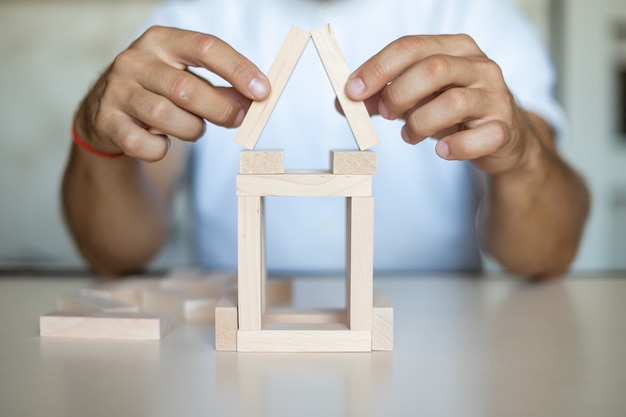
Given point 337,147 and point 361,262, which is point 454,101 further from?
point 337,147

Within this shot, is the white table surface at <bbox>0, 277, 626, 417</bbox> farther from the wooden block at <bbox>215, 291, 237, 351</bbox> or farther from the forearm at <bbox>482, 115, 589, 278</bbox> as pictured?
the forearm at <bbox>482, 115, 589, 278</bbox>

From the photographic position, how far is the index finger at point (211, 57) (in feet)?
2.64

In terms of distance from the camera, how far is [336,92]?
2.62ft

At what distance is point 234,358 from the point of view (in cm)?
78

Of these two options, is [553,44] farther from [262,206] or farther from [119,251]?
[262,206]

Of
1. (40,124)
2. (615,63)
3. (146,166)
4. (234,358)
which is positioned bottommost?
(234,358)

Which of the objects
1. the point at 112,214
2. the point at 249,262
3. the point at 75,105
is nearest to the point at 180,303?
the point at 249,262

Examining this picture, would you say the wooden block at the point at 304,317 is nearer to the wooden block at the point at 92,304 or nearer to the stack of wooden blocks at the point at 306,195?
the stack of wooden blocks at the point at 306,195

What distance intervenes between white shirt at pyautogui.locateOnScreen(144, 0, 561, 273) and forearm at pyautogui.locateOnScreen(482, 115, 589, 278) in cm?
52

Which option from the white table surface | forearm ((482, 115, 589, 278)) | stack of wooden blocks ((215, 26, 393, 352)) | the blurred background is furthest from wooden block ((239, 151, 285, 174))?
the blurred background

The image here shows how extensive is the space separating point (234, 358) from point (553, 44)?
307 centimetres

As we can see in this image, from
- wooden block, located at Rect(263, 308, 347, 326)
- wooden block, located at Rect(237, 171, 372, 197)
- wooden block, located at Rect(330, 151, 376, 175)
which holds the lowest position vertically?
wooden block, located at Rect(263, 308, 347, 326)

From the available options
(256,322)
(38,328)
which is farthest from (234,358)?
(38,328)

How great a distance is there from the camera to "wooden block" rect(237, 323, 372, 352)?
810mm
